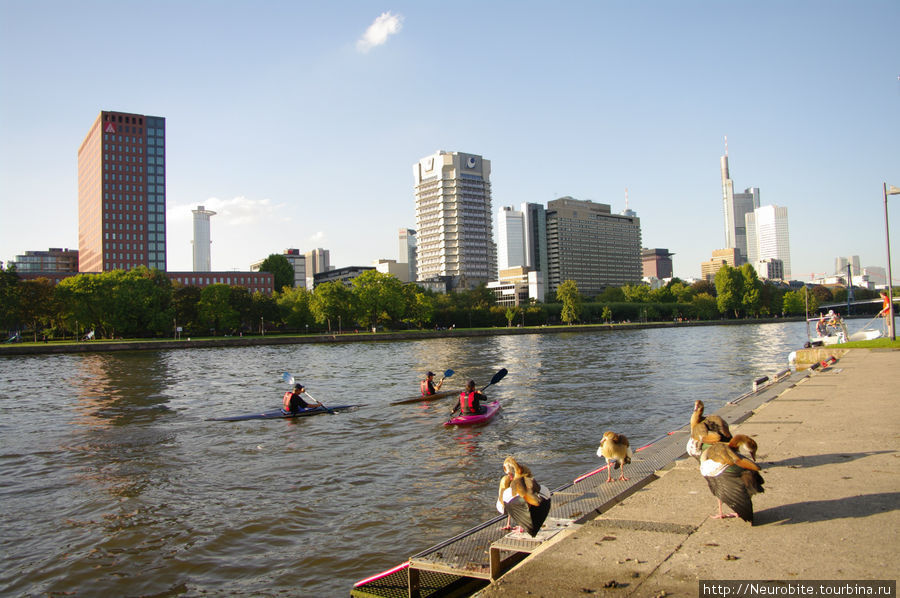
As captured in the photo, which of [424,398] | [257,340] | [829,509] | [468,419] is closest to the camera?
[829,509]

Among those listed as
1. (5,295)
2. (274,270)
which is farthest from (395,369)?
(274,270)

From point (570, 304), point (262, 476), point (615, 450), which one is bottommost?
point (262, 476)

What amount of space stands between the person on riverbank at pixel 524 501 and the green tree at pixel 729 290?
674 ft

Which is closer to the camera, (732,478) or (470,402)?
(732,478)

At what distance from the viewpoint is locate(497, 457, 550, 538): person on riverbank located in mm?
8172

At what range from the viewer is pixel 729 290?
196m

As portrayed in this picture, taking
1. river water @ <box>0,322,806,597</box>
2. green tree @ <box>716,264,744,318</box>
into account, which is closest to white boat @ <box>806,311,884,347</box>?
river water @ <box>0,322,806,597</box>

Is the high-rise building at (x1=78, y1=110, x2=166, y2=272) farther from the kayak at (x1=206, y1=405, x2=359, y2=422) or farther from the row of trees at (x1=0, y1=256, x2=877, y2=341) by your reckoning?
the kayak at (x1=206, y1=405, x2=359, y2=422)

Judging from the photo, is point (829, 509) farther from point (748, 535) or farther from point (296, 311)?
point (296, 311)

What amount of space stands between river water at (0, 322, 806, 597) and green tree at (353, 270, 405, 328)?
96.2 meters

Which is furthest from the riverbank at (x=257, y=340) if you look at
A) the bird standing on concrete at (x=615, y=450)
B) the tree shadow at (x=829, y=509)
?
the tree shadow at (x=829, y=509)

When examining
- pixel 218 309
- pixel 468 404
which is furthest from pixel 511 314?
pixel 468 404

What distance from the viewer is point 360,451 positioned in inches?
752

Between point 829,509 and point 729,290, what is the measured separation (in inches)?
8048
